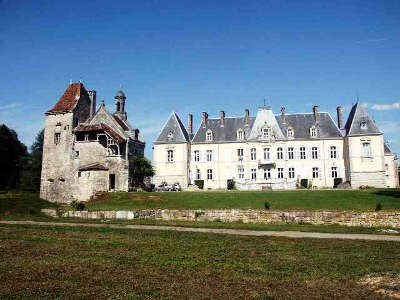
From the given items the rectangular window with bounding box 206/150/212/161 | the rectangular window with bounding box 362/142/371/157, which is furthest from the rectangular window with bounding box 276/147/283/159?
the rectangular window with bounding box 362/142/371/157

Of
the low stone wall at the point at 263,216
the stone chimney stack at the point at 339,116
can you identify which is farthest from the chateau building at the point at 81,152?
the stone chimney stack at the point at 339,116

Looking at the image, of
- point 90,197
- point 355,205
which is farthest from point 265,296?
point 90,197

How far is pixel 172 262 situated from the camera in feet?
31.2

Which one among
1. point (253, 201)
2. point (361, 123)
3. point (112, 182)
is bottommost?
point (253, 201)

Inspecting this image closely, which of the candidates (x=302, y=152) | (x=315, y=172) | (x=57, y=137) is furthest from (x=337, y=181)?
(x=57, y=137)

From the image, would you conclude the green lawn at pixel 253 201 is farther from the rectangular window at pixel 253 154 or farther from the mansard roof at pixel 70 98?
the rectangular window at pixel 253 154

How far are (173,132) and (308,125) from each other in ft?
60.7

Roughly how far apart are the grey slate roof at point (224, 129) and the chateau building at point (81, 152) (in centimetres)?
1038

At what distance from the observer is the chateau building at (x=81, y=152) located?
1502 inches

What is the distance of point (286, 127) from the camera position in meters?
47.2

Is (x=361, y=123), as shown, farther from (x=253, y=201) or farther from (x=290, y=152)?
(x=253, y=201)

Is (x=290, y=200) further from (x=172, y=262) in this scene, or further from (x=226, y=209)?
(x=172, y=262)

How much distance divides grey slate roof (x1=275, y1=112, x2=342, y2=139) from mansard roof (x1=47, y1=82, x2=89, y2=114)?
2637 centimetres

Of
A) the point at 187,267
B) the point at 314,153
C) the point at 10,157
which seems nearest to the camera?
the point at 187,267
